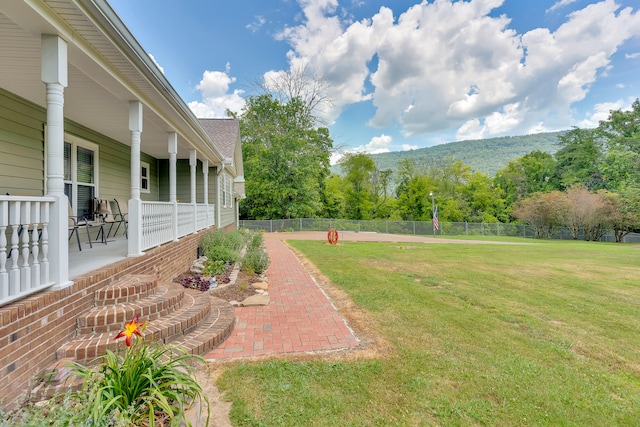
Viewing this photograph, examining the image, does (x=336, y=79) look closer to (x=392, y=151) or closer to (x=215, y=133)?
(x=215, y=133)

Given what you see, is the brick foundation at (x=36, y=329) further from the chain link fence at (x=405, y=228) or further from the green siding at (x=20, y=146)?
the chain link fence at (x=405, y=228)

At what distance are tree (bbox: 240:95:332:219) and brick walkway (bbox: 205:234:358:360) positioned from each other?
21.2 meters

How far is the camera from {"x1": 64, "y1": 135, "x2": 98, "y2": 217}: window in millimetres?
5500

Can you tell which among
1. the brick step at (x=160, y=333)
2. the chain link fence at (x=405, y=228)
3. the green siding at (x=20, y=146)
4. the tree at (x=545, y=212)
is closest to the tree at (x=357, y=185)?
the chain link fence at (x=405, y=228)

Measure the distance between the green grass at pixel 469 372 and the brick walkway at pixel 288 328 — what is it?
14.7 inches

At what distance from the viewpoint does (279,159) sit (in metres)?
26.5

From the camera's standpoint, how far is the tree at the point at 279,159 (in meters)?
26.5

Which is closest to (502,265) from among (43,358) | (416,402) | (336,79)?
(416,402)

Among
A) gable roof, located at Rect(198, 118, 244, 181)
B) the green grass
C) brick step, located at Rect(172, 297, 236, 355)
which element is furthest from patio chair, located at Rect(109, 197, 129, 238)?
the green grass

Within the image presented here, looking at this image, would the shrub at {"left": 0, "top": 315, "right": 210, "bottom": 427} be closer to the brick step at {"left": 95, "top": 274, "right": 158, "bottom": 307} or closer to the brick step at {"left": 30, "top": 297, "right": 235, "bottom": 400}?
the brick step at {"left": 30, "top": 297, "right": 235, "bottom": 400}

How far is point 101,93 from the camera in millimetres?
4301

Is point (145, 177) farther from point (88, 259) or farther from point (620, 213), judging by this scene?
point (620, 213)

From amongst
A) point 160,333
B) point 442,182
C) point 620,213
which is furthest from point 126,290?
point 442,182

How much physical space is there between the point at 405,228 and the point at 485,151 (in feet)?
159
